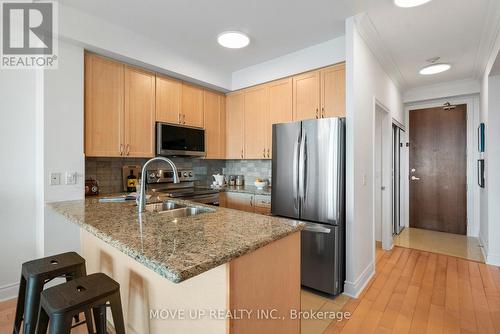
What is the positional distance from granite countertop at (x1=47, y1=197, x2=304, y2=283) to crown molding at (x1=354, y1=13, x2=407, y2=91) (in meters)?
2.10

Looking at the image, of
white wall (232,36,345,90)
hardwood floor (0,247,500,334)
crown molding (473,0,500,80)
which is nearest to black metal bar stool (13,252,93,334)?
hardwood floor (0,247,500,334)

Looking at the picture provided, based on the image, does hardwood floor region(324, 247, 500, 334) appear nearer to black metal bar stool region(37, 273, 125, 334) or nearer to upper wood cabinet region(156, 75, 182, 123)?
black metal bar stool region(37, 273, 125, 334)

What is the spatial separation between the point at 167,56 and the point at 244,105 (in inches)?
49.3

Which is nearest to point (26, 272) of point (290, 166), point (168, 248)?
point (168, 248)

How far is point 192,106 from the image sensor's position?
3506 millimetres

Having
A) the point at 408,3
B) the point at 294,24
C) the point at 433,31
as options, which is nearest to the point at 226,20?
the point at 294,24

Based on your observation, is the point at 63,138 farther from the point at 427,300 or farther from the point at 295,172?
the point at 427,300

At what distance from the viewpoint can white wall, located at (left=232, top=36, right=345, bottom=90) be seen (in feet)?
9.10

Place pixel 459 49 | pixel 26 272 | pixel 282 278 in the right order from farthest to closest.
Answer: pixel 459 49 → pixel 26 272 → pixel 282 278

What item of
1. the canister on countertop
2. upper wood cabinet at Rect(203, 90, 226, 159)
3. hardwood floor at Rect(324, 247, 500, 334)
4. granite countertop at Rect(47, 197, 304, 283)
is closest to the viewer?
granite countertop at Rect(47, 197, 304, 283)

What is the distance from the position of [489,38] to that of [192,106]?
3454 millimetres

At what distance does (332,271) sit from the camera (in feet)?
7.56

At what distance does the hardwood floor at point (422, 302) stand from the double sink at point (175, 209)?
0.99 metres

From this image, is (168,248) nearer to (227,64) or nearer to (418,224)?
(227,64)
